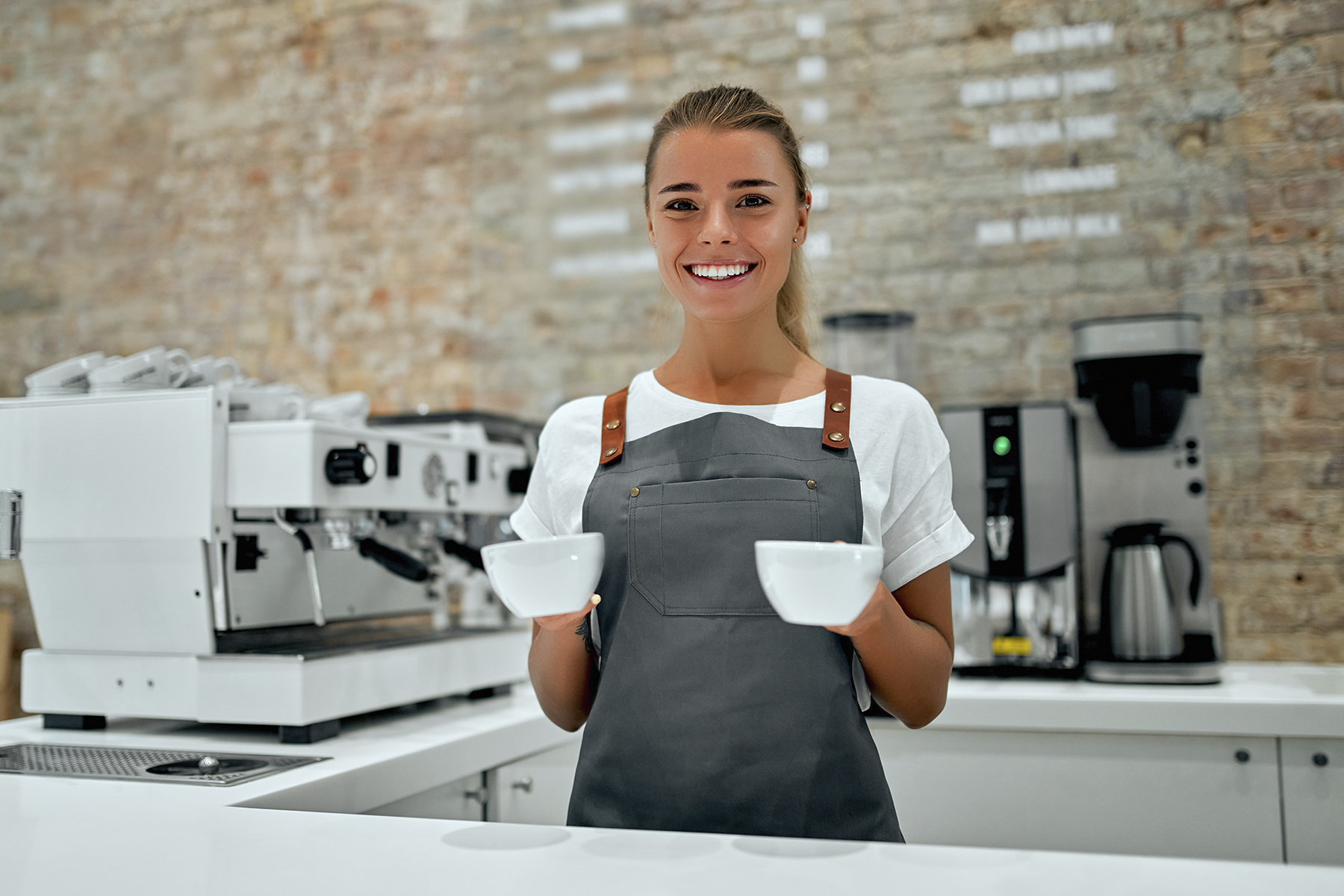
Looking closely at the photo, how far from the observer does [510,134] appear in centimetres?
305

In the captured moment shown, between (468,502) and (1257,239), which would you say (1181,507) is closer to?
(1257,239)

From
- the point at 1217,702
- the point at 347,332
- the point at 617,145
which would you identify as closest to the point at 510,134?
the point at 617,145

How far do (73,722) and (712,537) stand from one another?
1144 millimetres

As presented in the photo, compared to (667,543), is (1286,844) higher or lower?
lower

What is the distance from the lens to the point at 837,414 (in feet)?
3.40

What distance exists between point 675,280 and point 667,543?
253mm

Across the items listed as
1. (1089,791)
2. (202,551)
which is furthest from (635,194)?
(1089,791)

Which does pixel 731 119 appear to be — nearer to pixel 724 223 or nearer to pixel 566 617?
pixel 724 223

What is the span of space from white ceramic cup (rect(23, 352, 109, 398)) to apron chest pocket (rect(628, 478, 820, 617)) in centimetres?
106

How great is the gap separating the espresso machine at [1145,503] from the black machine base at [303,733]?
1413 mm

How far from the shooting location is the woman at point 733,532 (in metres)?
0.96

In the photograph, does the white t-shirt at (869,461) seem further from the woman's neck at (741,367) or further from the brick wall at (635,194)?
the brick wall at (635,194)

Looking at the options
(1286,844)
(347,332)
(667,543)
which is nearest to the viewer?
(667,543)

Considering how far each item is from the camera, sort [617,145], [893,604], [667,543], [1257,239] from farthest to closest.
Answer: [617,145]
[1257,239]
[667,543]
[893,604]
